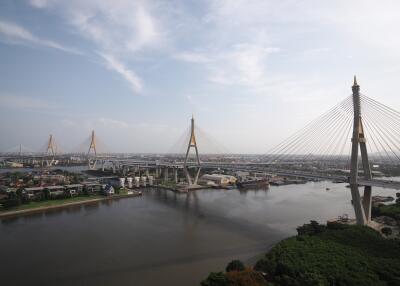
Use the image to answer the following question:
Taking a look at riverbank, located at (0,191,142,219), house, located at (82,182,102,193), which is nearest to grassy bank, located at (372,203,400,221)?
riverbank, located at (0,191,142,219)

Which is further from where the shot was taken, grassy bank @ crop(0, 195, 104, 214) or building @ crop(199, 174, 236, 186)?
building @ crop(199, 174, 236, 186)

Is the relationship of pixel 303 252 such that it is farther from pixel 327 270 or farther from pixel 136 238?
pixel 136 238

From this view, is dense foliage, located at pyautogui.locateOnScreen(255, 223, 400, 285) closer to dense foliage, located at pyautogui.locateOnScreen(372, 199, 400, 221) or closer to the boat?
dense foliage, located at pyautogui.locateOnScreen(372, 199, 400, 221)

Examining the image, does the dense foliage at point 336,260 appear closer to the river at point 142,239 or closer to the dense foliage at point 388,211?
the river at point 142,239

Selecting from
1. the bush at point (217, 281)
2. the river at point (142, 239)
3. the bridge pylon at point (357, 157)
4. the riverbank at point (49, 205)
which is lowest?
the river at point (142, 239)

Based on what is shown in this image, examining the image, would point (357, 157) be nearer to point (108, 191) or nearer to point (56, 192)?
point (108, 191)

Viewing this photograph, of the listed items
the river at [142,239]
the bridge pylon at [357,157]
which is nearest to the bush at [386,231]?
the bridge pylon at [357,157]

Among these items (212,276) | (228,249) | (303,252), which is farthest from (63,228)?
(303,252)

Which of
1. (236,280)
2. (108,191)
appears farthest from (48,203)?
(236,280)
